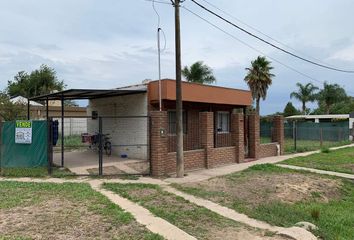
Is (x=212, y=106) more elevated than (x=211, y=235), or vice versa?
(x=212, y=106)

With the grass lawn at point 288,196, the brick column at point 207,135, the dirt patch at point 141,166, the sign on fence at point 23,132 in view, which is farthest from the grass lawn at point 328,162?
the sign on fence at point 23,132

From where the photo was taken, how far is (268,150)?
19.5 m

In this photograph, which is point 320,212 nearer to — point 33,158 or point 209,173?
point 209,173

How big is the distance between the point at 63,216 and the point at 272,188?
6.10m

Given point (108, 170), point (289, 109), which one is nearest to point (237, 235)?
point (108, 170)

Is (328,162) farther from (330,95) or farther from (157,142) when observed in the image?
(330,95)

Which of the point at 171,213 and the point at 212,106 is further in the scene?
the point at 212,106

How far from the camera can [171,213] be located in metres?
7.97

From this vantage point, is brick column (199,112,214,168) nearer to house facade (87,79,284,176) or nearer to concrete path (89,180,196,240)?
house facade (87,79,284,176)

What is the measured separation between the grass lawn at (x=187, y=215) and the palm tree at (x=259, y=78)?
31482 millimetres

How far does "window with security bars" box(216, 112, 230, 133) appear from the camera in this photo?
20797 millimetres

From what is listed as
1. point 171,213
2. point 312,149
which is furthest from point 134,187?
point 312,149

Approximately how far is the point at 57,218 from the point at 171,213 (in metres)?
2.21

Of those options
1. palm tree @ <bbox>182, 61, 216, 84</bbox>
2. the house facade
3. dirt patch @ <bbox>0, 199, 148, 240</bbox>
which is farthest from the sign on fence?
palm tree @ <bbox>182, 61, 216, 84</bbox>
